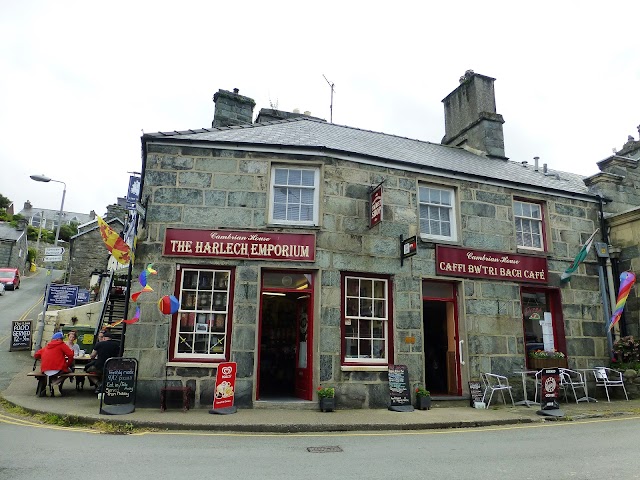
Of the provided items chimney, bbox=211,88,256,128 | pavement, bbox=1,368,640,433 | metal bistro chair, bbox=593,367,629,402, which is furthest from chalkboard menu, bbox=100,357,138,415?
metal bistro chair, bbox=593,367,629,402

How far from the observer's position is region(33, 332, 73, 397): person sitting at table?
397 inches

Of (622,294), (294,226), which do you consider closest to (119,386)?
(294,226)

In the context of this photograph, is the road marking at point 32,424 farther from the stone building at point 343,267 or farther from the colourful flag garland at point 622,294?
the colourful flag garland at point 622,294

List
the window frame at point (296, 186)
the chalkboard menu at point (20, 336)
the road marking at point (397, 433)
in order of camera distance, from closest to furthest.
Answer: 1. the road marking at point (397, 433)
2. the window frame at point (296, 186)
3. the chalkboard menu at point (20, 336)

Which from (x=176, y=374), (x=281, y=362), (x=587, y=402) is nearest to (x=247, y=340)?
(x=176, y=374)

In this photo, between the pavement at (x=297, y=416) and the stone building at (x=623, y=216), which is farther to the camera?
the stone building at (x=623, y=216)

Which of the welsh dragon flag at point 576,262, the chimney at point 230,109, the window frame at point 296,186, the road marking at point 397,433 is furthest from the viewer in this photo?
the chimney at point 230,109

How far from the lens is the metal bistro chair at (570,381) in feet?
38.5

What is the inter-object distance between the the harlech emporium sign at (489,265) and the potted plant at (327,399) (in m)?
4.14

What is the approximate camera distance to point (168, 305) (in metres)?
9.30

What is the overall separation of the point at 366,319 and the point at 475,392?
313cm

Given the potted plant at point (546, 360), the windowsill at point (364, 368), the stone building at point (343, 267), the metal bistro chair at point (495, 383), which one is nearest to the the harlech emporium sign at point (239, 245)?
the stone building at point (343, 267)

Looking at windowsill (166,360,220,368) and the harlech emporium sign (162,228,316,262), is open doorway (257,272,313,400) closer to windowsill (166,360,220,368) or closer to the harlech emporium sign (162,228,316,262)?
the harlech emporium sign (162,228,316,262)

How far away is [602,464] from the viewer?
5.55 m
